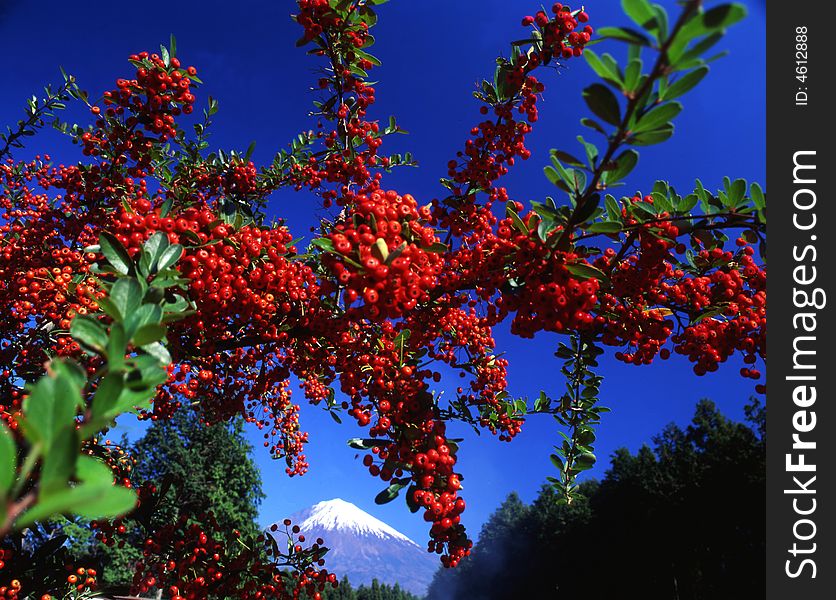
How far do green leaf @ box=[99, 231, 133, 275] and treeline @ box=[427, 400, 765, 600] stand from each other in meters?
35.0

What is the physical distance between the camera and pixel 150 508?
434cm

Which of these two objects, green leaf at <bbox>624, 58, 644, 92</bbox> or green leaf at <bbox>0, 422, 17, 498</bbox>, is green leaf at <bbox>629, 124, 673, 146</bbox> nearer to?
green leaf at <bbox>624, 58, 644, 92</bbox>

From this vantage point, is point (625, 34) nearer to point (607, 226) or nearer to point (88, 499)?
point (607, 226)

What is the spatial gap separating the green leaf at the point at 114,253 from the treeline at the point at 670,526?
115 feet

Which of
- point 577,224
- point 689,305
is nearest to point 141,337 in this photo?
point 577,224

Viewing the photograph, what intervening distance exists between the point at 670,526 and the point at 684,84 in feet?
160

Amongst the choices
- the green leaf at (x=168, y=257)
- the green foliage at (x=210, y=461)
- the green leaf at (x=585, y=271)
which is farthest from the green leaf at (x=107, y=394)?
the green foliage at (x=210, y=461)

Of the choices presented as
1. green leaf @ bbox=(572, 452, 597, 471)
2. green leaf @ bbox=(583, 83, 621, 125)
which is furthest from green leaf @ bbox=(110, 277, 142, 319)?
green leaf @ bbox=(572, 452, 597, 471)

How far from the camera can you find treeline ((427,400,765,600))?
3659 cm

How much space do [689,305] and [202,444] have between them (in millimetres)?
45161

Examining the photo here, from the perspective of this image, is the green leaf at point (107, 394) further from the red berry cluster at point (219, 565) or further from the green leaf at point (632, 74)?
the red berry cluster at point (219, 565)

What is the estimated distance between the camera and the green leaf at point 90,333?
1.37m

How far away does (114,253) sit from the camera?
2.11m
